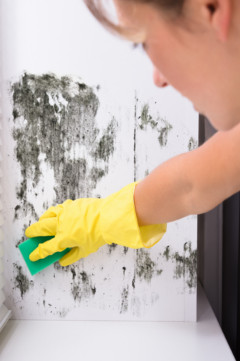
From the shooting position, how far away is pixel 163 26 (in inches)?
19.9

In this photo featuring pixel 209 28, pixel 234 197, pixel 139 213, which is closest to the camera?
pixel 209 28

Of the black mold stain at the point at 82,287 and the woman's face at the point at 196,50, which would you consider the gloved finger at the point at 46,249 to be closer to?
the black mold stain at the point at 82,287

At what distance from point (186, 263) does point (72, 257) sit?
0.41m

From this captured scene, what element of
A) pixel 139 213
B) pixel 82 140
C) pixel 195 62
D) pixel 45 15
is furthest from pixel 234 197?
pixel 195 62

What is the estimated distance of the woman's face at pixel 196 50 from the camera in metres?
0.48

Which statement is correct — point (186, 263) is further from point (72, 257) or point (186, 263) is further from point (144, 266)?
point (72, 257)

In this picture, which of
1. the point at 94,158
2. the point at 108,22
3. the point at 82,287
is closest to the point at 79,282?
the point at 82,287

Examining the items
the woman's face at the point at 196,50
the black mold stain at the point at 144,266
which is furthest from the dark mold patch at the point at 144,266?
the woman's face at the point at 196,50

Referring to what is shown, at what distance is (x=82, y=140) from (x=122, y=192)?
14.6 inches

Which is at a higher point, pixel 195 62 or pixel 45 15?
pixel 45 15

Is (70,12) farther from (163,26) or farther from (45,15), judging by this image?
(163,26)

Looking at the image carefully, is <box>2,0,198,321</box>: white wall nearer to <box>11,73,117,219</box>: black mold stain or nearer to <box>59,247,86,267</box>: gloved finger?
<box>11,73,117,219</box>: black mold stain

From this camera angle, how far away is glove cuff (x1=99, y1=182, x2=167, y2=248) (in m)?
1.12

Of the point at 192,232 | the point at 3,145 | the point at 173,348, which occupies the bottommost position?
the point at 173,348
